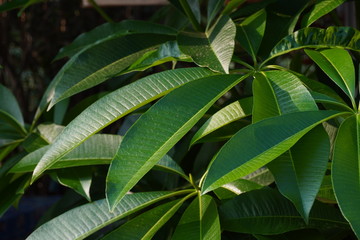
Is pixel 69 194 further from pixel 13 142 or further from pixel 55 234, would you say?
pixel 55 234

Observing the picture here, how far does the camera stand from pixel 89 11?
2758 millimetres

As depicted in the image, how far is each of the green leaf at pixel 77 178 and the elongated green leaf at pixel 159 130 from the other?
0.26 meters

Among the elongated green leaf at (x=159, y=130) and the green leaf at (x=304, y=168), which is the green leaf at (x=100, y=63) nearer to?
the elongated green leaf at (x=159, y=130)

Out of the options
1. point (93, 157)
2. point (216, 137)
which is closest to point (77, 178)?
point (93, 157)

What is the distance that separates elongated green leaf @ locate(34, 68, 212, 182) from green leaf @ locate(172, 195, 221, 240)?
154 mm

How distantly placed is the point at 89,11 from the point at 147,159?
7.70ft

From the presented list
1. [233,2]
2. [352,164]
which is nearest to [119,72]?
[233,2]

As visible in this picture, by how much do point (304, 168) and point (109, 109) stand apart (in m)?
0.22

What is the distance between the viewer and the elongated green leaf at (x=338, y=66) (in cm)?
61

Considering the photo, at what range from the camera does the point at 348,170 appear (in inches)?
20.8

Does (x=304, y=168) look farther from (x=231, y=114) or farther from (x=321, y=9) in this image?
(x=321, y=9)

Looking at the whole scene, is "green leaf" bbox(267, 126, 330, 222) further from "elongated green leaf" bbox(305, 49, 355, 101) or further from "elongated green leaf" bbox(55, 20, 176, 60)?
"elongated green leaf" bbox(55, 20, 176, 60)

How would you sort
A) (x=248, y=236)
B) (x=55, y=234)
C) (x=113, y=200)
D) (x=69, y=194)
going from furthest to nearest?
(x=69, y=194)
(x=248, y=236)
(x=55, y=234)
(x=113, y=200)

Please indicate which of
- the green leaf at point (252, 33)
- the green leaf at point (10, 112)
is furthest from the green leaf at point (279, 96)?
the green leaf at point (10, 112)
